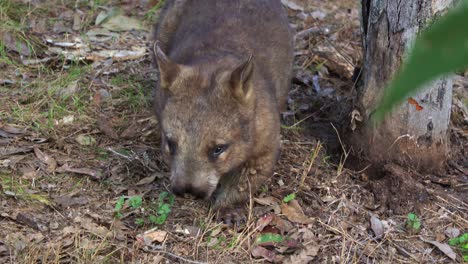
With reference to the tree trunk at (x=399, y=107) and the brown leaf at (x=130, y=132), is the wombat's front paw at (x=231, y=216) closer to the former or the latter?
the tree trunk at (x=399, y=107)

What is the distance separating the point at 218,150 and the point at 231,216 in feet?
2.02

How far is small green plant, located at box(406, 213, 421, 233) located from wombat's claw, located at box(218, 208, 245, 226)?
110cm

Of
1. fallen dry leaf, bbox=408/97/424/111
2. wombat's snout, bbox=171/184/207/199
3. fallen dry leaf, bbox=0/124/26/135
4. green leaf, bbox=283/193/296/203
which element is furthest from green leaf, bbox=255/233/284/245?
fallen dry leaf, bbox=0/124/26/135

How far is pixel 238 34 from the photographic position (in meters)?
4.64

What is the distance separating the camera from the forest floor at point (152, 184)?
12.1 ft

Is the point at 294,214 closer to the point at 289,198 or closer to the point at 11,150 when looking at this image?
the point at 289,198

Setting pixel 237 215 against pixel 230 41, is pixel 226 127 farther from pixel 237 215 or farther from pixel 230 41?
pixel 230 41

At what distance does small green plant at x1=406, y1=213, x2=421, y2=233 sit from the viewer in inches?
153

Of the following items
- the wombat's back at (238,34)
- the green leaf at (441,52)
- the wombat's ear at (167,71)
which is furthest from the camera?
the wombat's back at (238,34)

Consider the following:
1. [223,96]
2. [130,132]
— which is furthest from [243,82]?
[130,132]

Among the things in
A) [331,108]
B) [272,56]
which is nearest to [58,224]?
[272,56]

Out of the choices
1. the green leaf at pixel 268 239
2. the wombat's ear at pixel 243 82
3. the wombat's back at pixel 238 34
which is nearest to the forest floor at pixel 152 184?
the green leaf at pixel 268 239

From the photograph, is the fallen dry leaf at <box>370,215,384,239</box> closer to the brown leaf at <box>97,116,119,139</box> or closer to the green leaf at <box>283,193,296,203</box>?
the green leaf at <box>283,193,296,203</box>

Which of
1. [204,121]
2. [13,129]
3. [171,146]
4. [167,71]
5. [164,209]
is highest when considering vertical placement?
[167,71]
